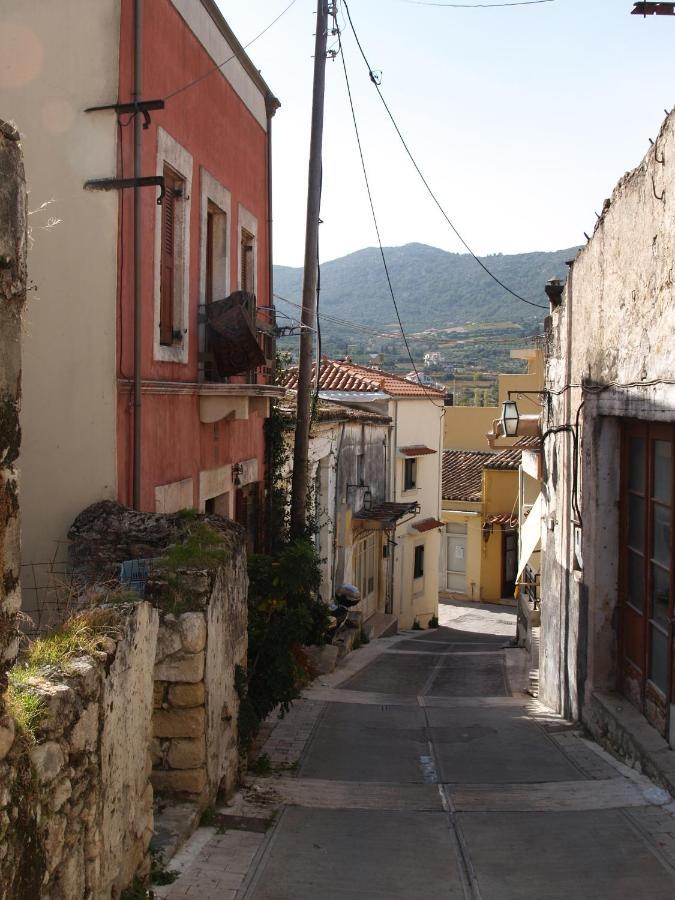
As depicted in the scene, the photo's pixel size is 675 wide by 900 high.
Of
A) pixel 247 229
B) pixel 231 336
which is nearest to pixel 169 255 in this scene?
pixel 231 336

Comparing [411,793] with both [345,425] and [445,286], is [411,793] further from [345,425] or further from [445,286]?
[445,286]

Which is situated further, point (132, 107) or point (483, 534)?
point (483, 534)

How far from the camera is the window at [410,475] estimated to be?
2697cm

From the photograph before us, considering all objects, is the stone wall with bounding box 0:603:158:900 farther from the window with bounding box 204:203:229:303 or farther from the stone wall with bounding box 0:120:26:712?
the window with bounding box 204:203:229:303

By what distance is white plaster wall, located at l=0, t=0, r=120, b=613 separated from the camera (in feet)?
23.5

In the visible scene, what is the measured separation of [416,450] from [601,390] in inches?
730

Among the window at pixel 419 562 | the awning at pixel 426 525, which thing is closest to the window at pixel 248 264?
the awning at pixel 426 525

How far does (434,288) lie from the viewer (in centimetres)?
12556

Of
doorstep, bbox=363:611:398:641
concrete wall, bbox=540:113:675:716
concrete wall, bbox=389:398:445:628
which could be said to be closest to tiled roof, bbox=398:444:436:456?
concrete wall, bbox=389:398:445:628

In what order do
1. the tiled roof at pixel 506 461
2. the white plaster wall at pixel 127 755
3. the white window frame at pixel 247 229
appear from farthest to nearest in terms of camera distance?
the tiled roof at pixel 506 461
the white window frame at pixel 247 229
the white plaster wall at pixel 127 755

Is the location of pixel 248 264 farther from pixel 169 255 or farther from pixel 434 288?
pixel 434 288

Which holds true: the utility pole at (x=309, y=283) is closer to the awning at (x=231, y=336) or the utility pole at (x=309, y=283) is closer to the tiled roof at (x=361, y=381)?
the awning at (x=231, y=336)

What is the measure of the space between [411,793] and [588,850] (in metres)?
1.69

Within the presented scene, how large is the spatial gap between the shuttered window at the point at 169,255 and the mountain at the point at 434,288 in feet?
278
